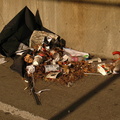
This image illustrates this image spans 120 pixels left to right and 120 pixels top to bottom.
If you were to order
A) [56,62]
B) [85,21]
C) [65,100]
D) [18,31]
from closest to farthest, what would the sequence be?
[65,100], [56,62], [85,21], [18,31]

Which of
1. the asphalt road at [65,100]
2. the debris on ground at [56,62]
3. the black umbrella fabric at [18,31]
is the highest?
the black umbrella fabric at [18,31]

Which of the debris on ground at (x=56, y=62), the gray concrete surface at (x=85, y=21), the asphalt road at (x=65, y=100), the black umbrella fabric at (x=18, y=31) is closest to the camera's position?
the asphalt road at (x=65, y=100)

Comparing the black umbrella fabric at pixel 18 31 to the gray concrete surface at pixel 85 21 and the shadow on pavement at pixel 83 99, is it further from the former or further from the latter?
the shadow on pavement at pixel 83 99

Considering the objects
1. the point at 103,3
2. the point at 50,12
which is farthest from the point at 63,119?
the point at 50,12

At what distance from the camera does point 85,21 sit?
5516mm

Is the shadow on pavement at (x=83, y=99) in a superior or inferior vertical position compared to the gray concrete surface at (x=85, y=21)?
inferior

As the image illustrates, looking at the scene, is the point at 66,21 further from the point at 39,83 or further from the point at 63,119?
the point at 63,119

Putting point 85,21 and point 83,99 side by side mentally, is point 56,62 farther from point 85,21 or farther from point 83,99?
point 83,99

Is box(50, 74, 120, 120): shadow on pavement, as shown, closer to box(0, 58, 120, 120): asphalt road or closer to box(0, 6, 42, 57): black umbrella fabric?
box(0, 58, 120, 120): asphalt road

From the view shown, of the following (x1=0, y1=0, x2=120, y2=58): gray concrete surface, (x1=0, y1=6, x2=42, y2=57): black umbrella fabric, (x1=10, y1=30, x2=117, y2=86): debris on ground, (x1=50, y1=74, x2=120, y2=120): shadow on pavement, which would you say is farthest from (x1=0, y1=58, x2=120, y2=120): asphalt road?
(x1=0, y1=6, x2=42, y2=57): black umbrella fabric

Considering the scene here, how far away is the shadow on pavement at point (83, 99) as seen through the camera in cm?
365

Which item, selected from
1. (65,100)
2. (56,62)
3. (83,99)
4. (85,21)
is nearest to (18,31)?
(56,62)

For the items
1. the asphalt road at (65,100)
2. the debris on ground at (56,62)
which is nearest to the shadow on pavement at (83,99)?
the asphalt road at (65,100)

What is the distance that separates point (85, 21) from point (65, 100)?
7.06ft
